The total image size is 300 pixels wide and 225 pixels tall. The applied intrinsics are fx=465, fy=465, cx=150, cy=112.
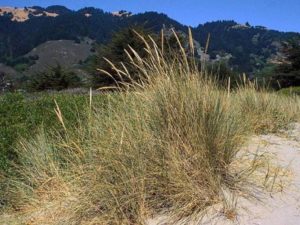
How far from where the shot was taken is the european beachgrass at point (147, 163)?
3570mm

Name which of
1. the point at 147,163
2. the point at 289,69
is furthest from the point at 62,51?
the point at 147,163

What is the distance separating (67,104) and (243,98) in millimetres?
2882

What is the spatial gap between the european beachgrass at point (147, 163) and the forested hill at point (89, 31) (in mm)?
63270

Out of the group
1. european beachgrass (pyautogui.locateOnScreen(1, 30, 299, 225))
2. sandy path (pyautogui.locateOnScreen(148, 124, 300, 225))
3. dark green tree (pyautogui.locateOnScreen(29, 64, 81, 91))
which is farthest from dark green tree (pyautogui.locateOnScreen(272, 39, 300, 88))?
sandy path (pyautogui.locateOnScreen(148, 124, 300, 225))

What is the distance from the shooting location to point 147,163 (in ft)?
12.3

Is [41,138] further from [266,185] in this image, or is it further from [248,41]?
[248,41]

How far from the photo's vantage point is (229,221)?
3400 millimetres

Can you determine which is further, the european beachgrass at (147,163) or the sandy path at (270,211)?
the european beachgrass at (147,163)

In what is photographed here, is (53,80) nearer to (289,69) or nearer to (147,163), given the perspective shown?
(289,69)

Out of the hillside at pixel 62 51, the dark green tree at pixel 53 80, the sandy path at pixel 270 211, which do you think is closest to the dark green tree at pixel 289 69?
the dark green tree at pixel 53 80

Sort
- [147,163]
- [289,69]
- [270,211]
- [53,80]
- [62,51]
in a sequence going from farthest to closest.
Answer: [62,51], [289,69], [53,80], [147,163], [270,211]

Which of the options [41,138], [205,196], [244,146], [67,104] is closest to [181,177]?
[205,196]

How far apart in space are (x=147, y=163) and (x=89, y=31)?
12088cm

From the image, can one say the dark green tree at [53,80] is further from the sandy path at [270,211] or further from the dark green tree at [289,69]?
the sandy path at [270,211]
